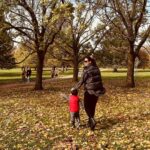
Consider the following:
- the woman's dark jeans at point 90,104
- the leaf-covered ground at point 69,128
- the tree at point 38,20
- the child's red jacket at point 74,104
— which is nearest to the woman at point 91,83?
the woman's dark jeans at point 90,104

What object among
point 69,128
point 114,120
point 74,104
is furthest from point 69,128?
point 114,120

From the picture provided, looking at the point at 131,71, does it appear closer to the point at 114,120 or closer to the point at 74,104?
the point at 114,120

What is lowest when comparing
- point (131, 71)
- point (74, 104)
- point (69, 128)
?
point (69, 128)

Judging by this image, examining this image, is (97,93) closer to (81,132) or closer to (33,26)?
(81,132)

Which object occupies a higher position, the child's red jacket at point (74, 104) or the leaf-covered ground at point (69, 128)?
the child's red jacket at point (74, 104)

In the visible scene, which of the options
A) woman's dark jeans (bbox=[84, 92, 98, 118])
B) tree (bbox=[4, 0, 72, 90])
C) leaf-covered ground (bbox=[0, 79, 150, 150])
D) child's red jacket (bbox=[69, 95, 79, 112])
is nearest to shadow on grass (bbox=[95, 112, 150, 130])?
leaf-covered ground (bbox=[0, 79, 150, 150])

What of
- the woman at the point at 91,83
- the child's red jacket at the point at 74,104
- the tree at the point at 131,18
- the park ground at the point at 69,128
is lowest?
the park ground at the point at 69,128

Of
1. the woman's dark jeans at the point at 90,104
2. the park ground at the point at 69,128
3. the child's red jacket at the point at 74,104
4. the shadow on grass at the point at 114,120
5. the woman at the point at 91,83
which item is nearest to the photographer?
the park ground at the point at 69,128

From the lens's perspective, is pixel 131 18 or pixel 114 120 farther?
pixel 131 18

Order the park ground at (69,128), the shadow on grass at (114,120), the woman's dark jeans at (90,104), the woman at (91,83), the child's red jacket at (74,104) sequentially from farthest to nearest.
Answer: the shadow on grass at (114,120)
the child's red jacket at (74,104)
the woman's dark jeans at (90,104)
the woman at (91,83)
the park ground at (69,128)

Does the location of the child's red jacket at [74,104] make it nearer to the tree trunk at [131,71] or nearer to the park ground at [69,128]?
the park ground at [69,128]

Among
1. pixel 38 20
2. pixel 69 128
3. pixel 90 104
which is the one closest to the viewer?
pixel 90 104

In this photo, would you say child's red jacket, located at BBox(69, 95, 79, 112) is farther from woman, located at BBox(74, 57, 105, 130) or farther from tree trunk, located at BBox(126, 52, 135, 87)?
tree trunk, located at BBox(126, 52, 135, 87)

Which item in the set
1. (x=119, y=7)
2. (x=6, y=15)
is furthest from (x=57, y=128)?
(x=119, y=7)
